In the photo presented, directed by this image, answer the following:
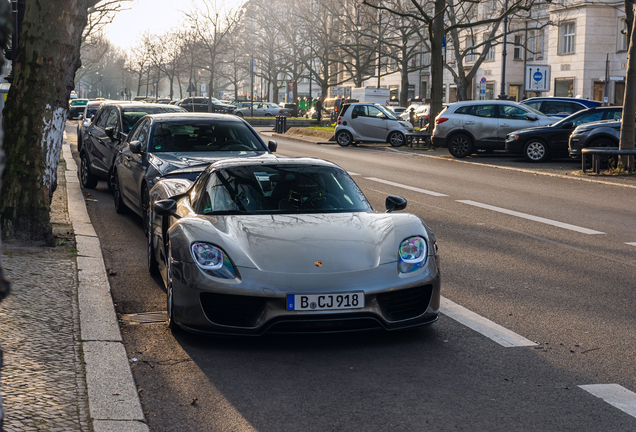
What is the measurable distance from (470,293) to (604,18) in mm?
53741

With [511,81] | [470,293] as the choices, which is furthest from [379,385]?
[511,81]

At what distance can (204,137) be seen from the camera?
1068cm

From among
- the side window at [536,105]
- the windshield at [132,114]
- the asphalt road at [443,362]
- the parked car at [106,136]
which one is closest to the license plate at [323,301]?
the asphalt road at [443,362]

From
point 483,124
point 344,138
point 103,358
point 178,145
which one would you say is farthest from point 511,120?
point 103,358

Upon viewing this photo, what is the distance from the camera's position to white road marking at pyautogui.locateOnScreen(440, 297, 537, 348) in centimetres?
524

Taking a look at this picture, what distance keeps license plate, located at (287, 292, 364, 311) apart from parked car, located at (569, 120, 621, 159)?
55.4ft

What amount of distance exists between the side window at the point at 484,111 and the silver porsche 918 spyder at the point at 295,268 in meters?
19.1

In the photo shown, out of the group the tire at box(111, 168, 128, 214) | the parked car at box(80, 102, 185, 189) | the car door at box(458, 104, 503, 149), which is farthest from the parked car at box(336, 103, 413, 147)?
the tire at box(111, 168, 128, 214)

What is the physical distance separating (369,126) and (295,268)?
85.8 feet

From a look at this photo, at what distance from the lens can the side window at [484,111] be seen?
24281 millimetres

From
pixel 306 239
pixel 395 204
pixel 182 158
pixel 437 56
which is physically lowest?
pixel 306 239

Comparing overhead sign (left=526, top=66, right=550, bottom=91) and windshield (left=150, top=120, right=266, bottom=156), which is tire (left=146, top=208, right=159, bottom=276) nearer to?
windshield (left=150, top=120, right=266, bottom=156)

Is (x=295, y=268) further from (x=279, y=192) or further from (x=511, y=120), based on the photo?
(x=511, y=120)

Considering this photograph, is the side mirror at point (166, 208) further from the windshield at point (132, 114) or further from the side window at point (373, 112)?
the side window at point (373, 112)
